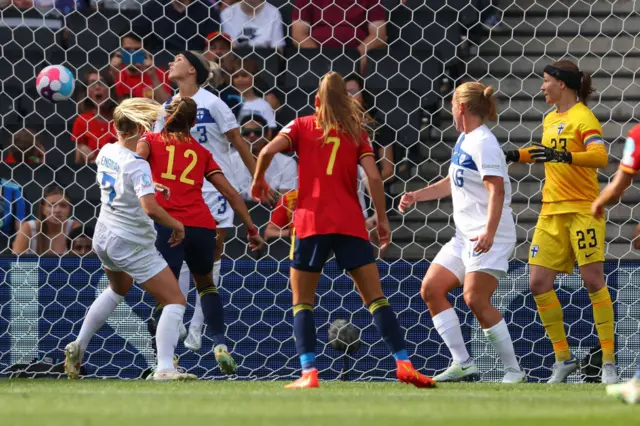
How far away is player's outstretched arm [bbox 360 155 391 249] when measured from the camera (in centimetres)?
637

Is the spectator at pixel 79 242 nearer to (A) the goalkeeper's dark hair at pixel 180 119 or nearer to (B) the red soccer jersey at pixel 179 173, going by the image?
(B) the red soccer jersey at pixel 179 173

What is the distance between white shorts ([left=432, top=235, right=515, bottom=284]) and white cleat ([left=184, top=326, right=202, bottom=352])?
176 centimetres

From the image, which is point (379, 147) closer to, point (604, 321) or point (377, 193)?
point (604, 321)

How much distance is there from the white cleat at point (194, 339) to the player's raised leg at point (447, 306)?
1.60 metres

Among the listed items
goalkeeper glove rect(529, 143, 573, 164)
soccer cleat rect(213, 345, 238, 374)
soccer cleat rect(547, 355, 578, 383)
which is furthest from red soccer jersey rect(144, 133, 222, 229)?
soccer cleat rect(547, 355, 578, 383)

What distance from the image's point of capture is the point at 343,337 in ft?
27.4

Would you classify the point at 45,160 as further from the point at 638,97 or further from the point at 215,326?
the point at 638,97

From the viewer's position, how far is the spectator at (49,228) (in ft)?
29.7

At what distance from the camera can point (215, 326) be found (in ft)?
25.1

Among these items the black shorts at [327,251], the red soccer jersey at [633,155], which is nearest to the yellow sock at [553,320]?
the black shorts at [327,251]

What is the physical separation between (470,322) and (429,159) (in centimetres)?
176

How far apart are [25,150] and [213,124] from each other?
223 centimetres

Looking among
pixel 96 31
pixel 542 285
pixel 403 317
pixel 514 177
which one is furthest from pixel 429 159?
pixel 96 31

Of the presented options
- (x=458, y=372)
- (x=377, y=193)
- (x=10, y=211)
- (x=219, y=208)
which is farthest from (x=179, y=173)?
(x=10, y=211)
